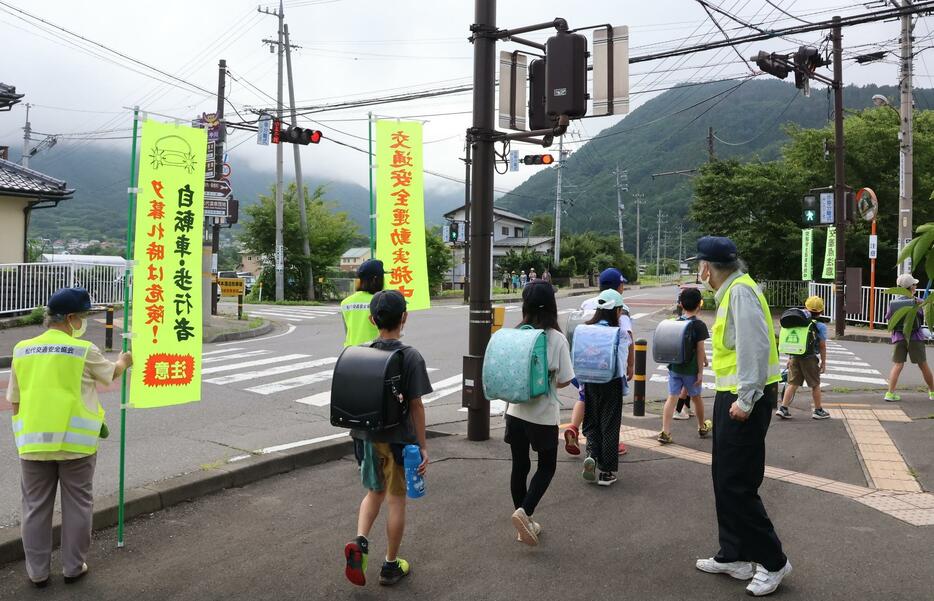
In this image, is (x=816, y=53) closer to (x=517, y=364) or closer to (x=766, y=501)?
(x=766, y=501)

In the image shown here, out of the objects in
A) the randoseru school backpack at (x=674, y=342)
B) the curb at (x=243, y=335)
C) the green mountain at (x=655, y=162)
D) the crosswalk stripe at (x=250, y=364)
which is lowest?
the crosswalk stripe at (x=250, y=364)

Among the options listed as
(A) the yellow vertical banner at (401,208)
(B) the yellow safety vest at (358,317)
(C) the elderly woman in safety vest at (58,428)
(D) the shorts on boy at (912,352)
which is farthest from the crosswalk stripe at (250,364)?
(D) the shorts on boy at (912,352)

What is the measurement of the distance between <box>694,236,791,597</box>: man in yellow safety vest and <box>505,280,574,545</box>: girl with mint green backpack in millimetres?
952

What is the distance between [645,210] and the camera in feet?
362

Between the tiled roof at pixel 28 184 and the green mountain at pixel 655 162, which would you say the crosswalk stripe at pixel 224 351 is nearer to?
the tiled roof at pixel 28 184

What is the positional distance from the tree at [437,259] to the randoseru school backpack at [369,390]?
38567mm

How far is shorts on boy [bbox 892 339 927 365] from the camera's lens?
9.16 m

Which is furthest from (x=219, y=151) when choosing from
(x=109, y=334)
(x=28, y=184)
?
(x=109, y=334)

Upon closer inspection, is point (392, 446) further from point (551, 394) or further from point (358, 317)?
point (358, 317)

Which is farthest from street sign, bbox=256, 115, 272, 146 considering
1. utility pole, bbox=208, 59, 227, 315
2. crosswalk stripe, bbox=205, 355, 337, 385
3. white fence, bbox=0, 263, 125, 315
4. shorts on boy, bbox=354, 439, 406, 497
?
shorts on boy, bbox=354, 439, 406, 497

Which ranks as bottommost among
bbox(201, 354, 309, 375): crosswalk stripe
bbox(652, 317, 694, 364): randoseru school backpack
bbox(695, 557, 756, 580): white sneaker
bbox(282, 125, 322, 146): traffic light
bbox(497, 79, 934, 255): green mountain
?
bbox(695, 557, 756, 580): white sneaker

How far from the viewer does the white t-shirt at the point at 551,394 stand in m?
4.43

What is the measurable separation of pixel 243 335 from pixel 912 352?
14954 millimetres

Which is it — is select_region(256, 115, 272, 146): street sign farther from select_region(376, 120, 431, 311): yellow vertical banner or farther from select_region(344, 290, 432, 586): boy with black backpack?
select_region(344, 290, 432, 586): boy with black backpack
